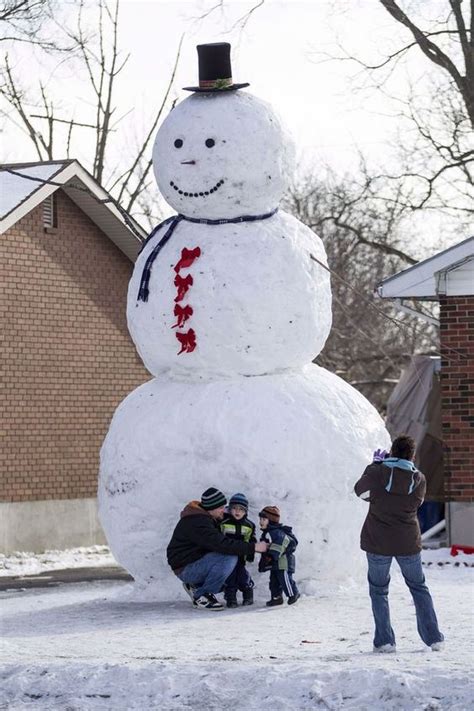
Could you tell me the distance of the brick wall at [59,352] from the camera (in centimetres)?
1805

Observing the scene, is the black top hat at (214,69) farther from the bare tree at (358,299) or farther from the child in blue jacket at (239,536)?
the bare tree at (358,299)

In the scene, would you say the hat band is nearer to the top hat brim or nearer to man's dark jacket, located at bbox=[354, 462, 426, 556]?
the top hat brim

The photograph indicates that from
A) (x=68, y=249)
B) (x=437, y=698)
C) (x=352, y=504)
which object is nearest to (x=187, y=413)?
(x=352, y=504)

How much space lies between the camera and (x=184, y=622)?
10094 mm

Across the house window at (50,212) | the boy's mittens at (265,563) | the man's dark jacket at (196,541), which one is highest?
the house window at (50,212)

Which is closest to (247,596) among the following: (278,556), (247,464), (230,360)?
(278,556)

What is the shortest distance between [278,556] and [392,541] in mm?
2210

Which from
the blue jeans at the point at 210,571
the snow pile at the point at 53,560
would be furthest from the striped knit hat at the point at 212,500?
the snow pile at the point at 53,560

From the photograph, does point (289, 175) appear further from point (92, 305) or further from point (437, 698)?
point (92, 305)

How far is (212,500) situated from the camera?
1062cm

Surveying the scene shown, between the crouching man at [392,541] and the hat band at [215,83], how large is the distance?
4.13 meters

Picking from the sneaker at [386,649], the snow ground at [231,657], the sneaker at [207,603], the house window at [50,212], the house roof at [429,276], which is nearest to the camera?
the snow ground at [231,657]

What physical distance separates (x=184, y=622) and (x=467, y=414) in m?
6.40

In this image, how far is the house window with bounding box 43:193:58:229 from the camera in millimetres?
18812
